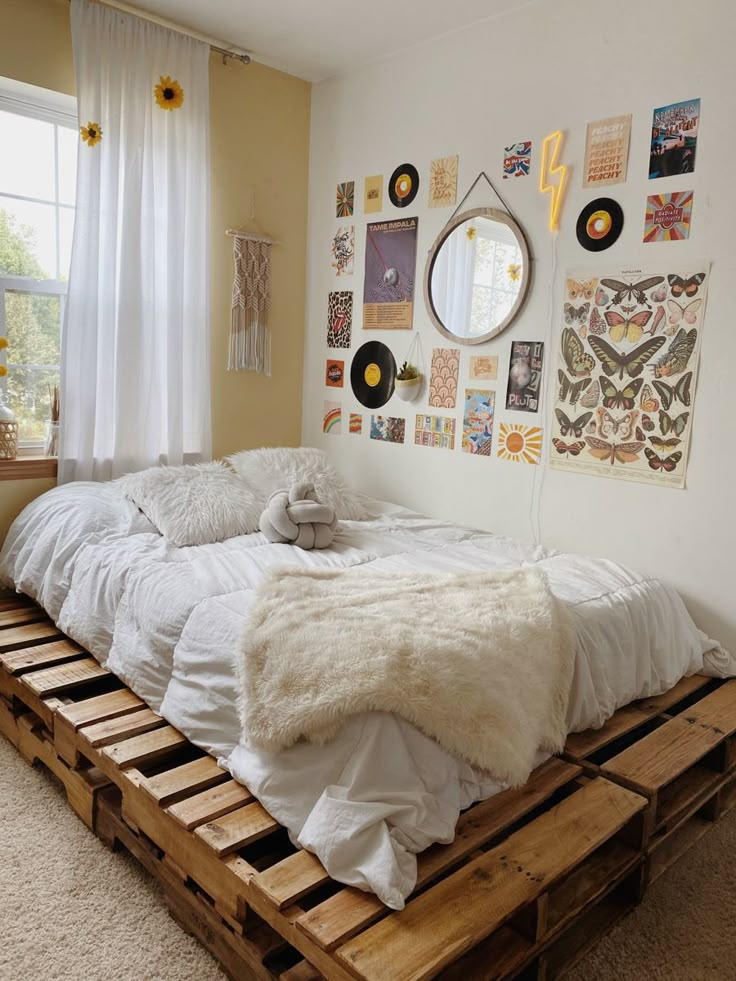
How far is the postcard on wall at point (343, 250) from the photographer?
11.8 ft

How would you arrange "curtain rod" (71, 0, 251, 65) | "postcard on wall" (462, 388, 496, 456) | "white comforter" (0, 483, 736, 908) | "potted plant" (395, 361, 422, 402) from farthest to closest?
"potted plant" (395, 361, 422, 402) → "postcard on wall" (462, 388, 496, 456) → "curtain rod" (71, 0, 251, 65) → "white comforter" (0, 483, 736, 908)

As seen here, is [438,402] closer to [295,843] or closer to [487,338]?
[487,338]

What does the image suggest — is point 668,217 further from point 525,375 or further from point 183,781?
point 183,781

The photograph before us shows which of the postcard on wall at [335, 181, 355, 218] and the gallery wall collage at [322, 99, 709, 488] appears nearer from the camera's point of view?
the gallery wall collage at [322, 99, 709, 488]

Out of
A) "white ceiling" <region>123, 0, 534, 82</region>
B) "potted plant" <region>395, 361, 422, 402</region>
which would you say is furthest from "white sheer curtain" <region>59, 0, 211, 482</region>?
"potted plant" <region>395, 361, 422, 402</region>

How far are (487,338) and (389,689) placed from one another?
6.01 feet

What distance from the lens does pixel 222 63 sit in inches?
133

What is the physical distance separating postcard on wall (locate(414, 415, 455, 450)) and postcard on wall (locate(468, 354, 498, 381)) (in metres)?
0.22

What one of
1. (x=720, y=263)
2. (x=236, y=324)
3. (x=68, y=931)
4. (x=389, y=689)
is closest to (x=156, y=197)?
(x=236, y=324)

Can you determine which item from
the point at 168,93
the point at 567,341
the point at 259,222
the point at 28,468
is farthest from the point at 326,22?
the point at 28,468

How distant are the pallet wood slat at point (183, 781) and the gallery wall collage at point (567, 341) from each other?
5.54 feet

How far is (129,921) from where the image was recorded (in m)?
1.70

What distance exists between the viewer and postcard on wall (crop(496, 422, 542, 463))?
2938 mm

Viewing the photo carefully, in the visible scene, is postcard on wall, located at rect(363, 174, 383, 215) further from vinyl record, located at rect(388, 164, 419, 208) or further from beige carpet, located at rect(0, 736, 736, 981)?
beige carpet, located at rect(0, 736, 736, 981)
